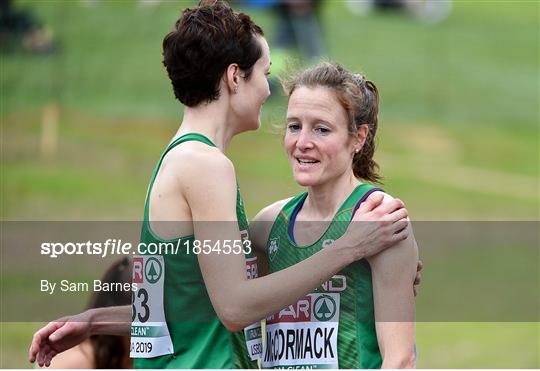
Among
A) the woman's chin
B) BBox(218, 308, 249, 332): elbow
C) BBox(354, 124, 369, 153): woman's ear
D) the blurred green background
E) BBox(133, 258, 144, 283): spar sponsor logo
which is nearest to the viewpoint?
BBox(218, 308, 249, 332): elbow

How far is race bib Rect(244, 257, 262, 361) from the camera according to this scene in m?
4.02

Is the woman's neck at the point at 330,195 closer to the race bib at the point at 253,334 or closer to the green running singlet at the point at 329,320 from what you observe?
the green running singlet at the point at 329,320

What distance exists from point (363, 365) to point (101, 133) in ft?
57.4

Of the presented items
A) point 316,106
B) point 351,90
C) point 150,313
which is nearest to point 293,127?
point 316,106

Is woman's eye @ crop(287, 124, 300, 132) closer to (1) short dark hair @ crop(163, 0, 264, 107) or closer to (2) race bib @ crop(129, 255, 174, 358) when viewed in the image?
(1) short dark hair @ crop(163, 0, 264, 107)

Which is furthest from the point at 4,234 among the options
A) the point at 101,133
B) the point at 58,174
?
the point at 101,133

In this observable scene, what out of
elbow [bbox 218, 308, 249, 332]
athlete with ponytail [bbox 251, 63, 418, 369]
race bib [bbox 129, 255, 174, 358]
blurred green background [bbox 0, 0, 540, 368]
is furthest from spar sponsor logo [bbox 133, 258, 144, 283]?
blurred green background [bbox 0, 0, 540, 368]

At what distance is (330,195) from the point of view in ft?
13.6

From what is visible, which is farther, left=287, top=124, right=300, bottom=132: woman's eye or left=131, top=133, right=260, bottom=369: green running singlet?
left=287, top=124, right=300, bottom=132: woman's eye

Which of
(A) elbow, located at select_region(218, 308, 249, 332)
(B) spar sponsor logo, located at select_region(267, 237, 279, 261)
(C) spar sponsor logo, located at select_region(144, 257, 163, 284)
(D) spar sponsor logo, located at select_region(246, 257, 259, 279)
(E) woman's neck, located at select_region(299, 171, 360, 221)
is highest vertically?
(E) woman's neck, located at select_region(299, 171, 360, 221)

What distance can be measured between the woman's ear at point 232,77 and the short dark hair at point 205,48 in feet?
0.05

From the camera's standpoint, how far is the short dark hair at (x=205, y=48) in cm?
391

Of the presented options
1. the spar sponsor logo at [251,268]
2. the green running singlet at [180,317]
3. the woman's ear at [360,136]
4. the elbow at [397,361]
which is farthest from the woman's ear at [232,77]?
the elbow at [397,361]

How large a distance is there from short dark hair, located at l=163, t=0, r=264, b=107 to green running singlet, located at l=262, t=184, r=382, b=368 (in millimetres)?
608
